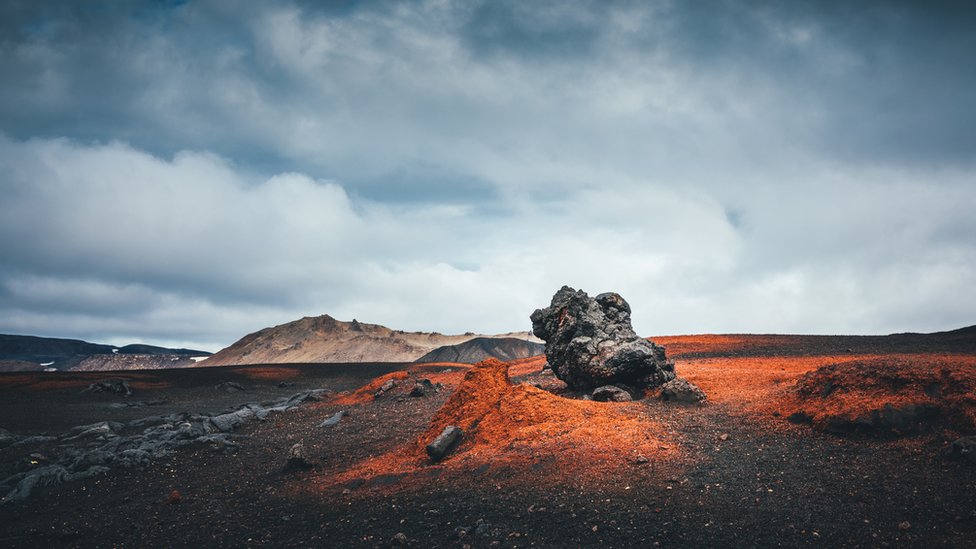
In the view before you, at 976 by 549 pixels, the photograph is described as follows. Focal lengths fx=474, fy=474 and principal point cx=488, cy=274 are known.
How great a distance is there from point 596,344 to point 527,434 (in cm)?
663

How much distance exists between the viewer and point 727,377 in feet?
55.2

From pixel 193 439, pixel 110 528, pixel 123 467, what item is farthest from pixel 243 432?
pixel 110 528

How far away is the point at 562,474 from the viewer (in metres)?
8.62

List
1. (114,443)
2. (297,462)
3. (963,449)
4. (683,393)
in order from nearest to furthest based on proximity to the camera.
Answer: (963,449) < (297,462) < (683,393) < (114,443)

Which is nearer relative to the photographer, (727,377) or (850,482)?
(850,482)

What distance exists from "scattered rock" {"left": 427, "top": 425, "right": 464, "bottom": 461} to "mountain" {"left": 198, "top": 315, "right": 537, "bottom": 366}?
9199 cm

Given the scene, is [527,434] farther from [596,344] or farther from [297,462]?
[596,344]

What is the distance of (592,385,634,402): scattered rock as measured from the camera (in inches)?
563

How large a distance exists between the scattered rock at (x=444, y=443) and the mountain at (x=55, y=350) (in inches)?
5505

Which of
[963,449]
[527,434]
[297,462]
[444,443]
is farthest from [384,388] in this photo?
[963,449]

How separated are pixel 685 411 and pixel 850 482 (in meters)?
5.29

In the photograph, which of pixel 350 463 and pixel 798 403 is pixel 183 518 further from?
pixel 798 403

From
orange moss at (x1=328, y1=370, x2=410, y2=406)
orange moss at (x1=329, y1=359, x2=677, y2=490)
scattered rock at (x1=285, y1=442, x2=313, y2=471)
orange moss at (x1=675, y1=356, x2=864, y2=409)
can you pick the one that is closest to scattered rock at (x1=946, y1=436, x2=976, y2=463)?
orange moss at (x1=329, y1=359, x2=677, y2=490)

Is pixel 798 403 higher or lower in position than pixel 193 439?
higher
